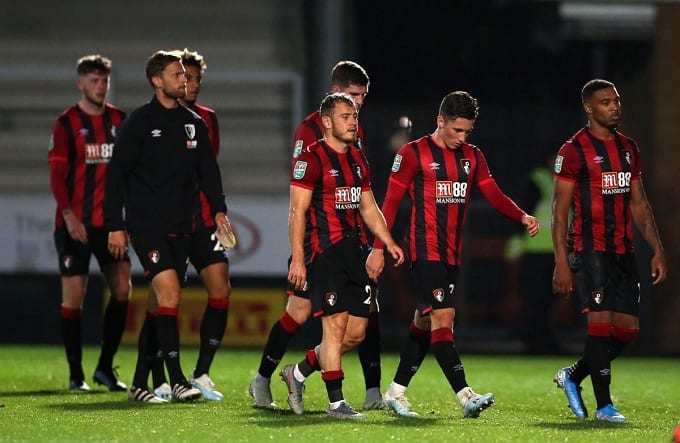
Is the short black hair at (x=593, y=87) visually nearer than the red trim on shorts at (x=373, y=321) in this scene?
Yes

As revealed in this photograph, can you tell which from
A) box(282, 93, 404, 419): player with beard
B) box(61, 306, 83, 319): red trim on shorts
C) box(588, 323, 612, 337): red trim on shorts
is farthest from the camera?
box(61, 306, 83, 319): red trim on shorts

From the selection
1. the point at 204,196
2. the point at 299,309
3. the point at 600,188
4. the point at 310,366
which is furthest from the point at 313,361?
the point at 600,188

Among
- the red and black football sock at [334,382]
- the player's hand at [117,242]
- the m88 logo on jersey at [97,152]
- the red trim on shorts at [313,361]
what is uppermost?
the m88 logo on jersey at [97,152]

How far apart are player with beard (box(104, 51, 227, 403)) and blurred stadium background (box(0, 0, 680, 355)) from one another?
16.2 ft

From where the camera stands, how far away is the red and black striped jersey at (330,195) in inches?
311

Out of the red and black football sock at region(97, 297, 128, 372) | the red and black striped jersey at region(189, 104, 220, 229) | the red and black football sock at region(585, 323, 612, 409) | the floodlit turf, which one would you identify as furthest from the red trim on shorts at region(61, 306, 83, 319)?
the red and black football sock at region(585, 323, 612, 409)

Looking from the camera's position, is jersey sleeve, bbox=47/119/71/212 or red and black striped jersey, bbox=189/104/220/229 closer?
red and black striped jersey, bbox=189/104/220/229

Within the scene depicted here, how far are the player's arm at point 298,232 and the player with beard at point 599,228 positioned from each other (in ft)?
4.22

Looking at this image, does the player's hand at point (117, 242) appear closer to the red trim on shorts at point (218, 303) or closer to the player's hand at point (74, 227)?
the red trim on shorts at point (218, 303)

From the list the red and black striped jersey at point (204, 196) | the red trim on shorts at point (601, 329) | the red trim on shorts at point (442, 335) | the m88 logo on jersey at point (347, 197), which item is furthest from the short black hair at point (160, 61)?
the red trim on shorts at point (601, 329)

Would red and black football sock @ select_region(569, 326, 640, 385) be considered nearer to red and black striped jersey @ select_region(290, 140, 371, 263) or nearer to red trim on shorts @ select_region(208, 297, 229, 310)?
red and black striped jersey @ select_region(290, 140, 371, 263)

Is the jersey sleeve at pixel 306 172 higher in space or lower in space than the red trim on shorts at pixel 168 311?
higher

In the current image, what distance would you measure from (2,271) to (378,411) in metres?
6.43

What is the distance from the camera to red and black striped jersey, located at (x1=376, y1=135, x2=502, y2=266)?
8078 millimetres
